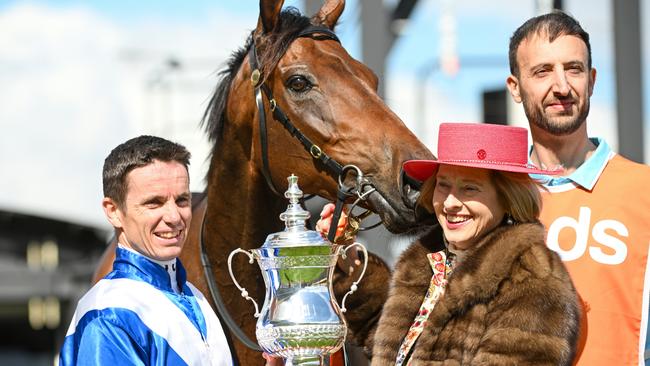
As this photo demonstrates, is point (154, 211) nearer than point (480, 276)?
No

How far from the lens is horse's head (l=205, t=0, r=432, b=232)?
366 centimetres

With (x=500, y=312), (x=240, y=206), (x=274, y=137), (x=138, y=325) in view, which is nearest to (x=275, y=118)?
(x=274, y=137)

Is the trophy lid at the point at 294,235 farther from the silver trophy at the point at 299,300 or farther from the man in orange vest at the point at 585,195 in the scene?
the man in orange vest at the point at 585,195

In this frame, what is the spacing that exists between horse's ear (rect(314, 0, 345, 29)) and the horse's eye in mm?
387

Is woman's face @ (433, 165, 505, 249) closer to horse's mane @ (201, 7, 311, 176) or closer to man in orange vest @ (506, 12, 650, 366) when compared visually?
man in orange vest @ (506, 12, 650, 366)

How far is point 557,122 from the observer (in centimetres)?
318

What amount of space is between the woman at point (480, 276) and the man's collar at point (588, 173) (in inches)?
14.0

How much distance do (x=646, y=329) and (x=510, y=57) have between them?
3.18 feet

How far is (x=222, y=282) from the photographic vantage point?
3812 millimetres

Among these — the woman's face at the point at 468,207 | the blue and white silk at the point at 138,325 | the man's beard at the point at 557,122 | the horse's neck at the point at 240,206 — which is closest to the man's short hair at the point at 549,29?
the man's beard at the point at 557,122

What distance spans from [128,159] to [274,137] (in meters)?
1.09

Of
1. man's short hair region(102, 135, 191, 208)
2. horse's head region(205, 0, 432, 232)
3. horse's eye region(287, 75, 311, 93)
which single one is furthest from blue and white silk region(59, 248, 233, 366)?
horse's eye region(287, 75, 311, 93)

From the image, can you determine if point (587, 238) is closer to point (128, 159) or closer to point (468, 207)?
point (468, 207)

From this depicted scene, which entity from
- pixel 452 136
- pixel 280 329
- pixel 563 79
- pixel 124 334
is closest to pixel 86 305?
pixel 124 334
